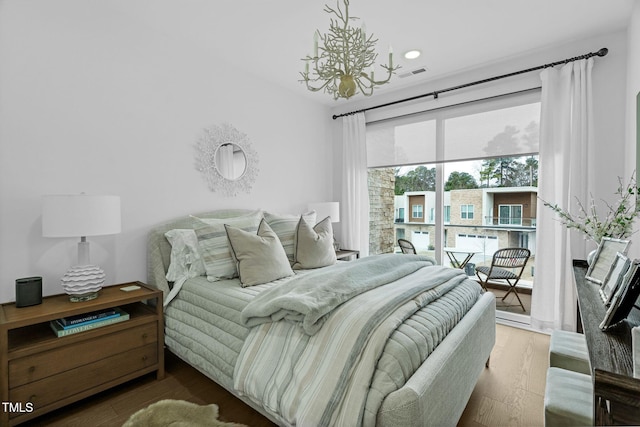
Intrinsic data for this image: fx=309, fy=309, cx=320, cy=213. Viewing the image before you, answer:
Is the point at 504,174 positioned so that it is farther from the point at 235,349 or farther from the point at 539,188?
the point at 235,349

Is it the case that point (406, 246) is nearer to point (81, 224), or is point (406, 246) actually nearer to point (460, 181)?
point (460, 181)

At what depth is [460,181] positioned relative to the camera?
3559mm

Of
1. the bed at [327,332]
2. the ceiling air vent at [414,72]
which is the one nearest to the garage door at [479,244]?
the bed at [327,332]

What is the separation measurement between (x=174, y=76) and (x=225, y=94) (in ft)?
1.72

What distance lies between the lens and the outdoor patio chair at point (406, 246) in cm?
390

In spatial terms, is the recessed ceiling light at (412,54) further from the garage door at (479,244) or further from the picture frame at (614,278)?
the picture frame at (614,278)

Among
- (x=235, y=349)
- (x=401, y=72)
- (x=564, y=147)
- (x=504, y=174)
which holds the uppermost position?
(x=401, y=72)

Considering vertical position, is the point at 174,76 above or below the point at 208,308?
above

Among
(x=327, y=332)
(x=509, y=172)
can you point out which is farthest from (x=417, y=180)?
(x=327, y=332)

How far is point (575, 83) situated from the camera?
2742 mm

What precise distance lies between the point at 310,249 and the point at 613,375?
2.15 meters

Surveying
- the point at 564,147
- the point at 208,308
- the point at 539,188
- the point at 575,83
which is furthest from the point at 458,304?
the point at 575,83

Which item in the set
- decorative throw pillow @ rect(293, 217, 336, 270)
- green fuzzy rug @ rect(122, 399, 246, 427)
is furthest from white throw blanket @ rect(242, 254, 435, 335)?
decorative throw pillow @ rect(293, 217, 336, 270)

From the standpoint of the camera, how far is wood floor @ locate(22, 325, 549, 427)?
1771 mm
